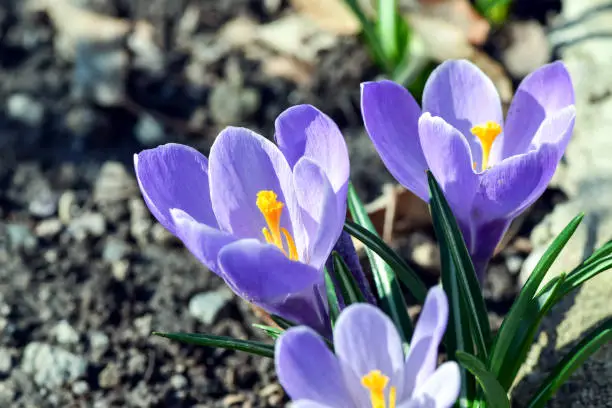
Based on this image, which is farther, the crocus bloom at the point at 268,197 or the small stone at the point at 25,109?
the small stone at the point at 25,109

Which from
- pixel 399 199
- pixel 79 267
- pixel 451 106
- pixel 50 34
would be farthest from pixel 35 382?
pixel 50 34

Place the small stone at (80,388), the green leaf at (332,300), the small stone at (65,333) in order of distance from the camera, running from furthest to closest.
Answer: the small stone at (65,333)
the small stone at (80,388)
the green leaf at (332,300)

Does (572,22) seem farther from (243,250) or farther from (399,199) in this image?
(243,250)

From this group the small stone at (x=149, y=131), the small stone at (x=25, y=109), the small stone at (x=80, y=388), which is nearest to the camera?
the small stone at (x=80, y=388)

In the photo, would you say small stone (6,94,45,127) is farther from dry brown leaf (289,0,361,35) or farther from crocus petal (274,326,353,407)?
crocus petal (274,326,353,407)

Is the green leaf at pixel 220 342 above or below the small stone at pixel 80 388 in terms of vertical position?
above

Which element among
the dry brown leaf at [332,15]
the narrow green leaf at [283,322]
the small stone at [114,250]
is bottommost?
the small stone at [114,250]

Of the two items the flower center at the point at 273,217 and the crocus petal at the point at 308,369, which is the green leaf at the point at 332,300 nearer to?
the flower center at the point at 273,217

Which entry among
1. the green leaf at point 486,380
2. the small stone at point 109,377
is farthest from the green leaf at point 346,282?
the small stone at point 109,377
